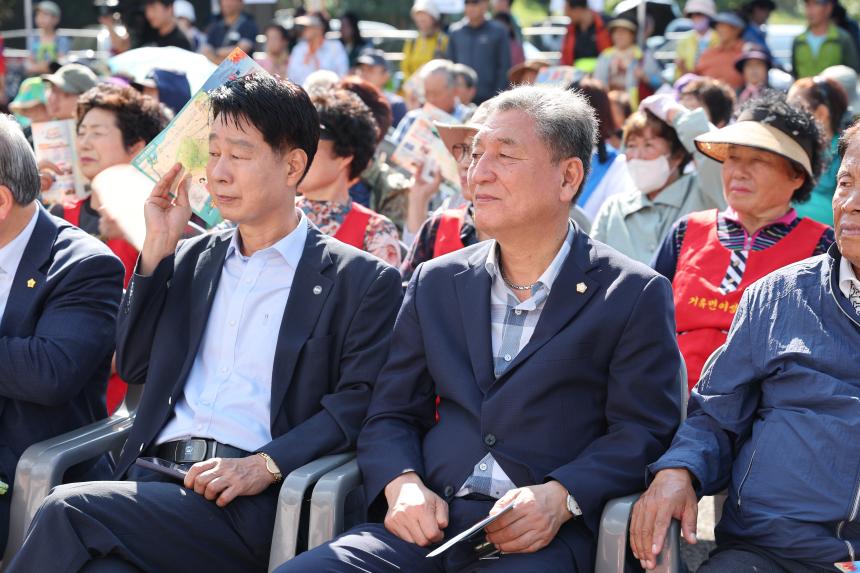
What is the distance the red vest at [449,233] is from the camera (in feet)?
14.3

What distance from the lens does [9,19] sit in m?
25.7

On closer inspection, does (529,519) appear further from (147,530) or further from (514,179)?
(147,530)

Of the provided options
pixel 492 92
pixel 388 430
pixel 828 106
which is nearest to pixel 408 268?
pixel 388 430

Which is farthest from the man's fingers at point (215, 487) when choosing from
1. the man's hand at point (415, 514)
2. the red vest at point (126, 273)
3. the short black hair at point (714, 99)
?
the short black hair at point (714, 99)

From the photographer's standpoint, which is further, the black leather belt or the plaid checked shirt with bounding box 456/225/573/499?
the black leather belt

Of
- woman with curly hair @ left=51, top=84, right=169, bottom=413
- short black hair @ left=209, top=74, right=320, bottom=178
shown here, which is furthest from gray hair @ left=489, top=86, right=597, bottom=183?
woman with curly hair @ left=51, top=84, right=169, bottom=413

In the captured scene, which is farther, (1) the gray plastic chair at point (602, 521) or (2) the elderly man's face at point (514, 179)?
(2) the elderly man's face at point (514, 179)

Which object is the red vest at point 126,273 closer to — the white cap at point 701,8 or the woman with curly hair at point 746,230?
the woman with curly hair at point 746,230

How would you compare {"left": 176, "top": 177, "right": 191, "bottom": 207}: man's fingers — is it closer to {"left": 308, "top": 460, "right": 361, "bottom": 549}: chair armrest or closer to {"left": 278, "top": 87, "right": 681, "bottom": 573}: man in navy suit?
{"left": 278, "top": 87, "right": 681, "bottom": 573}: man in navy suit

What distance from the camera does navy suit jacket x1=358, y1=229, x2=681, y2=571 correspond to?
2932 mm

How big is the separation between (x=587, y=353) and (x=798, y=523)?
71 cm

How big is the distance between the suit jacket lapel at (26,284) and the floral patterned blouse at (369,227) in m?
1.26

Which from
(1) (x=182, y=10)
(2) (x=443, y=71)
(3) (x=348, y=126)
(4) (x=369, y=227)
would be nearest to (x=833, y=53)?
(2) (x=443, y=71)

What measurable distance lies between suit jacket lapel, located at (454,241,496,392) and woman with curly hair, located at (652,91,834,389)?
3.93ft
